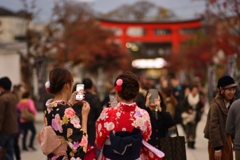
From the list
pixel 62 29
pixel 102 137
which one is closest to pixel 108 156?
pixel 102 137

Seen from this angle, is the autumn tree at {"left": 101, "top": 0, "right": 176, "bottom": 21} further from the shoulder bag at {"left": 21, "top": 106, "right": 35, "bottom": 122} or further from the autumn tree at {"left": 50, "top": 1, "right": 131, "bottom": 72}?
the shoulder bag at {"left": 21, "top": 106, "right": 35, "bottom": 122}

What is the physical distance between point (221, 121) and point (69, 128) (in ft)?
9.08

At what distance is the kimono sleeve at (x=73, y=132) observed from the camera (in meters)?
4.80

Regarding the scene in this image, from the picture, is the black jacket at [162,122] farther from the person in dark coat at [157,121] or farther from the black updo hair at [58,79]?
the black updo hair at [58,79]

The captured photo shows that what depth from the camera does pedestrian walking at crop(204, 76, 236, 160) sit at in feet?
21.9

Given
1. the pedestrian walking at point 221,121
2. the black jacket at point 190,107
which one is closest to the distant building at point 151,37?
the black jacket at point 190,107

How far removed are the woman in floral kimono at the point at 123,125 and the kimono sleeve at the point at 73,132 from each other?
0.78 feet

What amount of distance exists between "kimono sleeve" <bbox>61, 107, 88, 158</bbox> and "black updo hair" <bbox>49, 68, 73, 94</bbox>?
0.87 feet

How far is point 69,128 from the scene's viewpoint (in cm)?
480

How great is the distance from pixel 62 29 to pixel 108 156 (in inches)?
1056

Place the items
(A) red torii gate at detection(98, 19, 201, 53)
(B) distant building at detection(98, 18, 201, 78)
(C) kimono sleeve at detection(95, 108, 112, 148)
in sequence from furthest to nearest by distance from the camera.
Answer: (B) distant building at detection(98, 18, 201, 78) → (A) red torii gate at detection(98, 19, 201, 53) → (C) kimono sleeve at detection(95, 108, 112, 148)

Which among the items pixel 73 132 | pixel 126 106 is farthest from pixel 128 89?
pixel 73 132

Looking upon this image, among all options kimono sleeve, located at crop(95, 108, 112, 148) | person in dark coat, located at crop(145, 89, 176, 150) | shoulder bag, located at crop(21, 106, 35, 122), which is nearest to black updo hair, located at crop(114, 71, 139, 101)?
kimono sleeve, located at crop(95, 108, 112, 148)

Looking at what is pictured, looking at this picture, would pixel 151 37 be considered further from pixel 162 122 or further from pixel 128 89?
pixel 128 89
